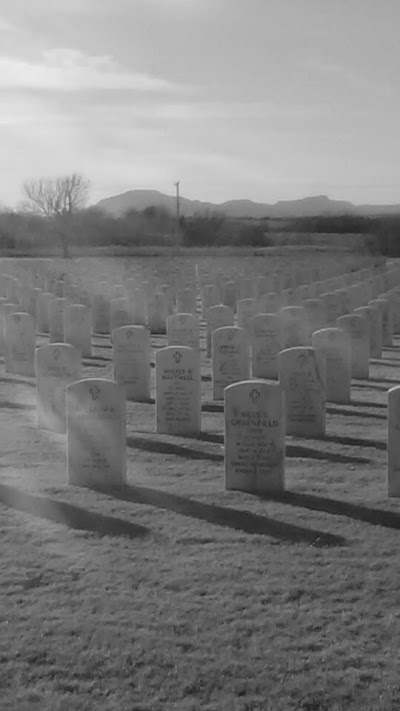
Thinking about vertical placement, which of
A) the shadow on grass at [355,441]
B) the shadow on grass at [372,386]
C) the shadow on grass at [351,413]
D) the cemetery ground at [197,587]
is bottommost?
the cemetery ground at [197,587]

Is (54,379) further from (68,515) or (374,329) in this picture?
(374,329)

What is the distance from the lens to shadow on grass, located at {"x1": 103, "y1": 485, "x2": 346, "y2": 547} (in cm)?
673

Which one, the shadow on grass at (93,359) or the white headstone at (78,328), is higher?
the white headstone at (78,328)

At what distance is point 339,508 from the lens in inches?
291

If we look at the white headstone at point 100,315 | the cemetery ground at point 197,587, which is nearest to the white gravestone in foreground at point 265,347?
the cemetery ground at point 197,587

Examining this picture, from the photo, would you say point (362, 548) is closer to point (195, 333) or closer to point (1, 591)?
point (1, 591)

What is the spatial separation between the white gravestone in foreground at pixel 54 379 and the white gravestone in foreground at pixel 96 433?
2.34 m

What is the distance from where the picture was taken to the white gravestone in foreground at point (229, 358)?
11.8 meters

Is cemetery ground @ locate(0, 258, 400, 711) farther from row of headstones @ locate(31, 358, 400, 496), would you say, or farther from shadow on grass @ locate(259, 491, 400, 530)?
row of headstones @ locate(31, 358, 400, 496)

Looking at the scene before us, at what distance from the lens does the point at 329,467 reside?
342 inches

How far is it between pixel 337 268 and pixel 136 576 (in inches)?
1234

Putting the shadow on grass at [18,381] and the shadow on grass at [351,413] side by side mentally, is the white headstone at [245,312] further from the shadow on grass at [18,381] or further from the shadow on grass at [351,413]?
the shadow on grass at [351,413]

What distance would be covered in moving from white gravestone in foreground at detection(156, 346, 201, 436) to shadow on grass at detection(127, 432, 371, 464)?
0.28 meters

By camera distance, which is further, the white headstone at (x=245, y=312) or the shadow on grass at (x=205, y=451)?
the white headstone at (x=245, y=312)
